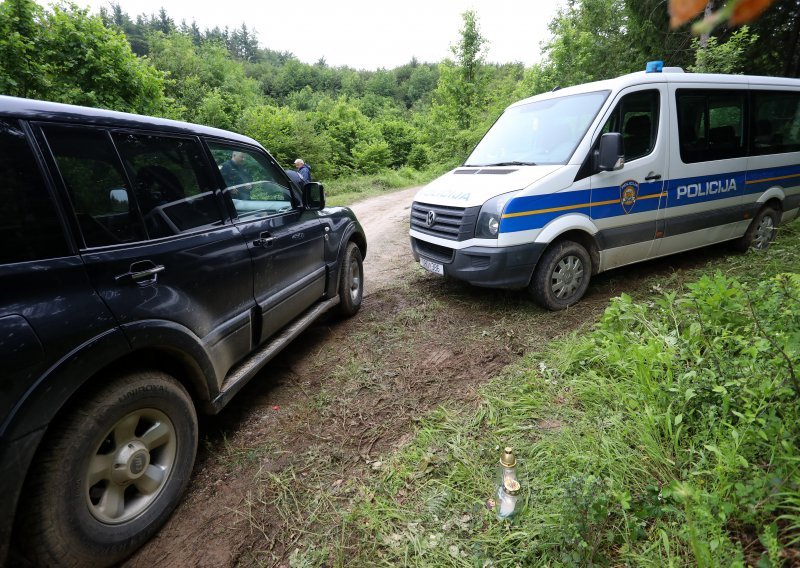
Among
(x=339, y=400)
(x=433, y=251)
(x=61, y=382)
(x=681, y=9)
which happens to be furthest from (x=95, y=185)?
(x=433, y=251)

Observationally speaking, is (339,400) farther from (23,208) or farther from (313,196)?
(23,208)

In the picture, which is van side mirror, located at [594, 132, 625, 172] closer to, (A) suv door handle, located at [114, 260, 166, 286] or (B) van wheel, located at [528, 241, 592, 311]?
(B) van wheel, located at [528, 241, 592, 311]

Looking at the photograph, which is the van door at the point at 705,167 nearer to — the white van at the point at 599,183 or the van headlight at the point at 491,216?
the white van at the point at 599,183

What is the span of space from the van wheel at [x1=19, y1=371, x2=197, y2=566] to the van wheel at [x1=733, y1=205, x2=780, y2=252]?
6679 millimetres

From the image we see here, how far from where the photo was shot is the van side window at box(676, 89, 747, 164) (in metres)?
4.47

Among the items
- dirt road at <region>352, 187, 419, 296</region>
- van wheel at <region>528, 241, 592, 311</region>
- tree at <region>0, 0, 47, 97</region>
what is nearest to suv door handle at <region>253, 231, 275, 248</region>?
dirt road at <region>352, 187, 419, 296</region>

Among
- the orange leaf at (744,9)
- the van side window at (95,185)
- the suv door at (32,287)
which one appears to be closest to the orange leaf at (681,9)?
the orange leaf at (744,9)

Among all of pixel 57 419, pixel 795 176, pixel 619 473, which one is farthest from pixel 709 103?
pixel 57 419

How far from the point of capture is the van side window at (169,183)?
7.03 ft

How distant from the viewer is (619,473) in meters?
1.91

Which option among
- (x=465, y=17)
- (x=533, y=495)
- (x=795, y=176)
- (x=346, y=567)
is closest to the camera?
(x=346, y=567)

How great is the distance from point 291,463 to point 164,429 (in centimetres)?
75

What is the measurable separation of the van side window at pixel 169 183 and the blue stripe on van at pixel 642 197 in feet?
8.09

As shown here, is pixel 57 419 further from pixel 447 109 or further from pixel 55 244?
pixel 447 109
